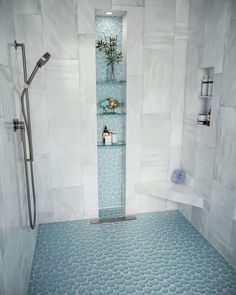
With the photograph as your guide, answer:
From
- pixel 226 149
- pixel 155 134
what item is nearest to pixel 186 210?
pixel 155 134

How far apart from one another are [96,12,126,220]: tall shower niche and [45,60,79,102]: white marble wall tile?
0.30m

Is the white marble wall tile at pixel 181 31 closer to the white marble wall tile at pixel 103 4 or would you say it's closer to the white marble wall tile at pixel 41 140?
the white marble wall tile at pixel 103 4

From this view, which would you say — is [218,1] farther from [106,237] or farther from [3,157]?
[106,237]

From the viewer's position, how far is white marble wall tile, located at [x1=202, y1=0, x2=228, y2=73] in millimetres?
2086

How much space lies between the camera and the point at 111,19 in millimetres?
2707

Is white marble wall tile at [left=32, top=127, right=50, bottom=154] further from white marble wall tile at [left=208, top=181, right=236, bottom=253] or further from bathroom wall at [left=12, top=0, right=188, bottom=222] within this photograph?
white marble wall tile at [left=208, top=181, right=236, bottom=253]

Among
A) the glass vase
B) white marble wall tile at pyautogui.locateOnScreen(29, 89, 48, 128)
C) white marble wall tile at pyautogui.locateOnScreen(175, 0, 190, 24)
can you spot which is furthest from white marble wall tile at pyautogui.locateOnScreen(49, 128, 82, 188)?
white marble wall tile at pyautogui.locateOnScreen(175, 0, 190, 24)

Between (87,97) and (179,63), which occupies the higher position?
(179,63)

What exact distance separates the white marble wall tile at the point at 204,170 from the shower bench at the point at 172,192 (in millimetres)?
92

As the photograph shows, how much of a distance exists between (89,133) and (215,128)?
1.22 metres

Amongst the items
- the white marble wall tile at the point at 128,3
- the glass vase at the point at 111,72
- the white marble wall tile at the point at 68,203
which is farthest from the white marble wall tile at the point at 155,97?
the white marble wall tile at the point at 68,203

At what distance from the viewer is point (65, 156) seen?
8.73 ft

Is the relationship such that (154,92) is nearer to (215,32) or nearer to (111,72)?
(111,72)

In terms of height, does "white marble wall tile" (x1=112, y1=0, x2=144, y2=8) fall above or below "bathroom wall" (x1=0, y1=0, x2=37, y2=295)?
above
